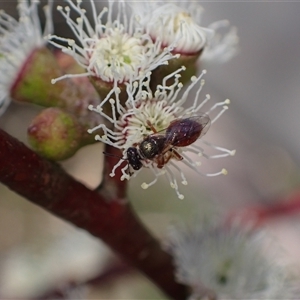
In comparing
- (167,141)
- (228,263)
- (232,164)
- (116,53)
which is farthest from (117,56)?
(232,164)

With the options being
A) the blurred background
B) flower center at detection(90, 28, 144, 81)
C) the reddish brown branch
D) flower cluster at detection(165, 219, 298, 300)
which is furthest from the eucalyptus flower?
the blurred background

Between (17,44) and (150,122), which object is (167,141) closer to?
(150,122)

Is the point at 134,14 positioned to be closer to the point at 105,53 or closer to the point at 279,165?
the point at 105,53

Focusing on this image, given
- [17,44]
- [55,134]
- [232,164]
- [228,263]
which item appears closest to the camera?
[55,134]

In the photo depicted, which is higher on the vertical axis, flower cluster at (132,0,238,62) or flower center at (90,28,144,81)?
flower cluster at (132,0,238,62)

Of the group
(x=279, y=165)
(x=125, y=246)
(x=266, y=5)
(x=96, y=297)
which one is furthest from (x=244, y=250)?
(x=266, y=5)

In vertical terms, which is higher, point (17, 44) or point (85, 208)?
point (17, 44)

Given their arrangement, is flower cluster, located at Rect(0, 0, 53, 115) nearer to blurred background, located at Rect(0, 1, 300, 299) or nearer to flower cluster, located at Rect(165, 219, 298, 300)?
flower cluster, located at Rect(165, 219, 298, 300)
